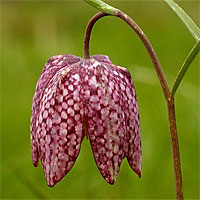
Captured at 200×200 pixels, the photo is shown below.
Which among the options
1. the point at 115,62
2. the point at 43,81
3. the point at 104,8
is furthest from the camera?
the point at 115,62

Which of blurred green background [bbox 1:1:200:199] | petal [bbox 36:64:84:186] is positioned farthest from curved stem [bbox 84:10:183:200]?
blurred green background [bbox 1:1:200:199]

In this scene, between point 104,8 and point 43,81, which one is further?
point 43,81

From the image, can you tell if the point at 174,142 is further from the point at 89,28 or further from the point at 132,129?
the point at 89,28

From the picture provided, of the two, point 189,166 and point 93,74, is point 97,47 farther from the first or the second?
point 93,74

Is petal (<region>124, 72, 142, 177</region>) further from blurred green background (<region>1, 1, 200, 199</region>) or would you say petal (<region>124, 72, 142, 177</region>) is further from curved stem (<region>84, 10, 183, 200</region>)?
blurred green background (<region>1, 1, 200, 199</region>)

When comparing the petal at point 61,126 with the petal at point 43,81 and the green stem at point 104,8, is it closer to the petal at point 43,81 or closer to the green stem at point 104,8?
the petal at point 43,81

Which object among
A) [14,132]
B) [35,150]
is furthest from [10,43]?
[35,150]

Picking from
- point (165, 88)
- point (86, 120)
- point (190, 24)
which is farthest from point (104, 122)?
point (190, 24)
